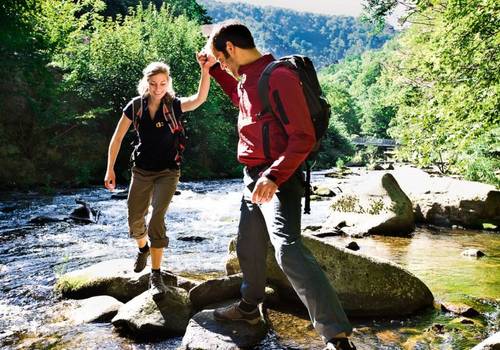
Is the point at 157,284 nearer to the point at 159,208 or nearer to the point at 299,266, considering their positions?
the point at 159,208

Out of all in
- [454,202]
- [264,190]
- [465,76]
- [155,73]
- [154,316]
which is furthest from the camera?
[454,202]

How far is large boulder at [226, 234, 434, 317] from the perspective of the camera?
4660 mm

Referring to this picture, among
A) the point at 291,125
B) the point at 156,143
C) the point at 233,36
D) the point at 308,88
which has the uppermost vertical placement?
the point at 233,36

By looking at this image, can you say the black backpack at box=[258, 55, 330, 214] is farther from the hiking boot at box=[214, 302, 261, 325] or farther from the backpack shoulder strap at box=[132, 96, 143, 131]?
the backpack shoulder strap at box=[132, 96, 143, 131]

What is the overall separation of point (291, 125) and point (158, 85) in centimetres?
204

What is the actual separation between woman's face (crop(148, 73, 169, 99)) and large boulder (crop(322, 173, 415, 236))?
20.5 ft

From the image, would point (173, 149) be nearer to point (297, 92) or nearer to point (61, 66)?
point (297, 92)

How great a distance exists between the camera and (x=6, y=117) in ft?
64.7

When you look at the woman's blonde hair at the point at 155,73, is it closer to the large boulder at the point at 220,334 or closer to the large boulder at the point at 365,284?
the large boulder at the point at 365,284

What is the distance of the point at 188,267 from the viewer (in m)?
6.73

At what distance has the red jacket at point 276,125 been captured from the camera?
112 inches

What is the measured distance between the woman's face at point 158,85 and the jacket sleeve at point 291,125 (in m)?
1.89

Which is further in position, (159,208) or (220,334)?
(159,208)

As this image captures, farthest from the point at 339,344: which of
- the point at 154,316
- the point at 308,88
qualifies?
the point at 154,316
